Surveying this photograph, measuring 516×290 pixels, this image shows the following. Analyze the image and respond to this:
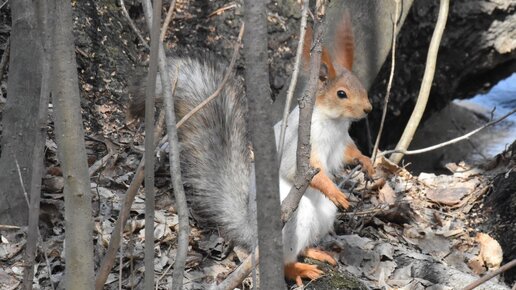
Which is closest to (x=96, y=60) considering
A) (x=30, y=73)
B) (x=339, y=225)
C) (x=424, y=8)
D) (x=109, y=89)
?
(x=109, y=89)

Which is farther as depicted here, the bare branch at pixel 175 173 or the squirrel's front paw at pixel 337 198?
the squirrel's front paw at pixel 337 198

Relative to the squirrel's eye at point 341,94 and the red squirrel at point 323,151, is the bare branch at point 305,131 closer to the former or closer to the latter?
the red squirrel at point 323,151

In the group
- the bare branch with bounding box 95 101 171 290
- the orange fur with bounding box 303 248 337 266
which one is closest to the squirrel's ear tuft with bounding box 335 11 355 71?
the orange fur with bounding box 303 248 337 266

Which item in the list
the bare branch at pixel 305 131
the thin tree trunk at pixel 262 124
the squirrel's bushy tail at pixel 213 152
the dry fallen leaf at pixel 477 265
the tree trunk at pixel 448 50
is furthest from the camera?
the tree trunk at pixel 448 50

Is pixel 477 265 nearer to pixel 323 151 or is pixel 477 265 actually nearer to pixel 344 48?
pixel 323 151

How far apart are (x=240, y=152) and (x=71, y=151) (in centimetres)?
143

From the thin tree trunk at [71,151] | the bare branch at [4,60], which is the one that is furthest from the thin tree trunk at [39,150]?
the bare branch at [4,60]

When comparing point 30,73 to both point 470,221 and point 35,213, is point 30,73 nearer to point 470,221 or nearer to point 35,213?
point 35,213

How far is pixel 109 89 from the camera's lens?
12.4 ft

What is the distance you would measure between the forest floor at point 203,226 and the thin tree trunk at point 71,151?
0.74 meters

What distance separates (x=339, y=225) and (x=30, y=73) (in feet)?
5.37

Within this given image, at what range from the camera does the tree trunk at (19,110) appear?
2.60 m

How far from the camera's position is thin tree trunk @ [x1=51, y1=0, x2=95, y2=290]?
1816mm

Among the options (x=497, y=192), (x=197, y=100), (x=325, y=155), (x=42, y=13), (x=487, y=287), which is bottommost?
(x=487, y=287)
